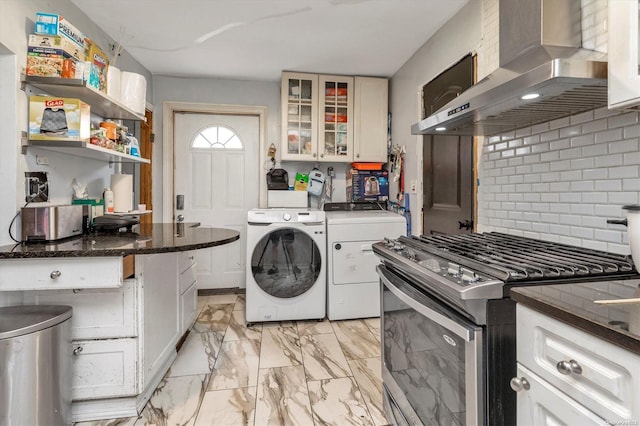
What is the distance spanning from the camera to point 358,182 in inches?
132

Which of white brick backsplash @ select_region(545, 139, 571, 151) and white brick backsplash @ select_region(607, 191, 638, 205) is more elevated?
white brick backsplash @ select_region(545, 139, 571, 151)

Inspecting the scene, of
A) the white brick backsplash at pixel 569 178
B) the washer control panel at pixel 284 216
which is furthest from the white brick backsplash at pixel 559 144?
the washer control panel at pixel 284 216

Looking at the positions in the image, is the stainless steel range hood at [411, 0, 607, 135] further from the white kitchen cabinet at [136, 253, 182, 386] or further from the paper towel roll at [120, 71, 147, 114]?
the paper towel roll at [120, 71, 147, 114]

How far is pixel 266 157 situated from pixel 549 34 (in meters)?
2.67

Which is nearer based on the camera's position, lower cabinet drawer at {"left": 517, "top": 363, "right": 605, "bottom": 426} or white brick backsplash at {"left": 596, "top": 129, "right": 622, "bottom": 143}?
lower cabinet drawer at {"left": 517, "top": 363, "right": 605, "bottom": 426}

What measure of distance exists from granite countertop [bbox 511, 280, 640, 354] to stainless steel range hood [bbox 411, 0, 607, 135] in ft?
1.88

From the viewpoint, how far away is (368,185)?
3350 millimetres

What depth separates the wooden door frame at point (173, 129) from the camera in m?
3.35

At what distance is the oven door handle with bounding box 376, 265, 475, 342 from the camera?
0.88m

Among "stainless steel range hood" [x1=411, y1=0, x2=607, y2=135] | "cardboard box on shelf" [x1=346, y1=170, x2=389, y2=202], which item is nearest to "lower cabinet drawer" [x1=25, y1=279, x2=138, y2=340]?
"stainless steel range hood" [x1=411, y1=0, x2=607, y2=135]

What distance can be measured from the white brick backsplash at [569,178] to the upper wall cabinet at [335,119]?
158 centimetres

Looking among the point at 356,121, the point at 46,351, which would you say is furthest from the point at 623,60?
the point at 356,121

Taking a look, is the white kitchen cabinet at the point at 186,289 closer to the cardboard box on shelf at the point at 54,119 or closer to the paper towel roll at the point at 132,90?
the cardboard box on shelf at the point at 54,119

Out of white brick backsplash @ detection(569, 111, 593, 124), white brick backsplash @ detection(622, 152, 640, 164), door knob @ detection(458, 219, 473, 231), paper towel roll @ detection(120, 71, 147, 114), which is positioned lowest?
door knob @ detection(458, 219, 473, 231)
